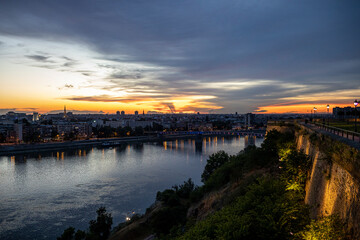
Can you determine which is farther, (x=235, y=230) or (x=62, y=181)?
(x=62, y=181)

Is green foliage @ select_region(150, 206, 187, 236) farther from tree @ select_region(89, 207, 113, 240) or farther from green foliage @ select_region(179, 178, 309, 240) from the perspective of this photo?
green foliage @ select_region(179, 178, 309, 240)

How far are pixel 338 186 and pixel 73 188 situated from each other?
55.6 ft

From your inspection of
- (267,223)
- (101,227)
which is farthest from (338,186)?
(101,227)

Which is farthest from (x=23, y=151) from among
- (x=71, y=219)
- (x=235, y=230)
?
(x=235, y=230)

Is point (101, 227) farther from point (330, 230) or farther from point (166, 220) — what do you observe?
point (330, 230)

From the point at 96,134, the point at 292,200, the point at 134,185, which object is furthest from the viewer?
the point at 96,134

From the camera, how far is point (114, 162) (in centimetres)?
2597

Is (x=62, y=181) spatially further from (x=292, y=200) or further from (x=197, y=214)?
(x=292, y=200)

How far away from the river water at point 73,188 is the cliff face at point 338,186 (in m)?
10.2

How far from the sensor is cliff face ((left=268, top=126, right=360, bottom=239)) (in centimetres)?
272

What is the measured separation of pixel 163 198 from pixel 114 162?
48.5 ft

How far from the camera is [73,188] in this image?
1692 centimetres

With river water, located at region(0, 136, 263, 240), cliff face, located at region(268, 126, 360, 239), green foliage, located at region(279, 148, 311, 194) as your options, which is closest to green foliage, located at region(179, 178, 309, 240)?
cliff face, located at region(268, 126, 360, 239)

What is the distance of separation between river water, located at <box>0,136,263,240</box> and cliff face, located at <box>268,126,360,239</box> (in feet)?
33.5
